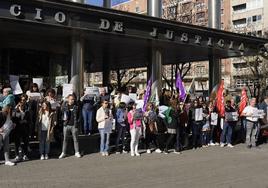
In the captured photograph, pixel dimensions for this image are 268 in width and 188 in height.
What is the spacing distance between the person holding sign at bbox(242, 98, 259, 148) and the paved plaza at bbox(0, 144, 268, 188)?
2368mm

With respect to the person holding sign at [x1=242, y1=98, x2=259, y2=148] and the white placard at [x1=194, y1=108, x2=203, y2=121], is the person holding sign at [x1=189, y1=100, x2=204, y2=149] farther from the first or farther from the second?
the person holding sign at [x1=242, y1=98, x2=259, y2=148]

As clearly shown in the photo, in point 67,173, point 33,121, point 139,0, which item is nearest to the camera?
point 67,173

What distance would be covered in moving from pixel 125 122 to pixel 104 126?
2.99 feet

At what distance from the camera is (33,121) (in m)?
13.0

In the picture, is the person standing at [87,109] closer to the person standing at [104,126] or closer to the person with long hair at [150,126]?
the person standing at [104,126]

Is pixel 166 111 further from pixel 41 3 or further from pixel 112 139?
pixel 41 3

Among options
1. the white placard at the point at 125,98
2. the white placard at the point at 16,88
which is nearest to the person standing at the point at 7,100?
the white placard at the point at 16,88

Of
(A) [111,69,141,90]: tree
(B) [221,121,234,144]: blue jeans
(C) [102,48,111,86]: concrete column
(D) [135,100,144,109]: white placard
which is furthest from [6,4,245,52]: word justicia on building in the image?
(A) [111,69,141,90]: tree

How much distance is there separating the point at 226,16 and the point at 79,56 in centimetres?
6669

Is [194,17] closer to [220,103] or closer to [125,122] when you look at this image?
[220,103]

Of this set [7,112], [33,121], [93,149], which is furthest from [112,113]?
[7,112]

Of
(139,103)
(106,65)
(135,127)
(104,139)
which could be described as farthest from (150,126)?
(106,65)

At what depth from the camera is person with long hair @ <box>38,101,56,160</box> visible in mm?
12469

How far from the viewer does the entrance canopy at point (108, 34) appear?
1441cm
